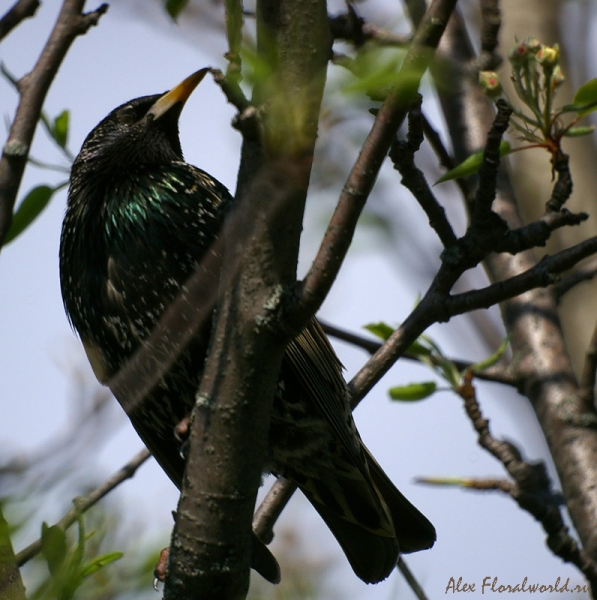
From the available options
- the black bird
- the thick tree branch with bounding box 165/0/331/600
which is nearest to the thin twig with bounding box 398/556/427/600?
the black bird

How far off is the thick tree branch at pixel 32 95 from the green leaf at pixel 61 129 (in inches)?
9.3

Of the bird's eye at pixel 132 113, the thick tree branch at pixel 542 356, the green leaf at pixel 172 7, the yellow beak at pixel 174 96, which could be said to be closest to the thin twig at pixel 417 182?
the thick tree branch at pixel 542 356

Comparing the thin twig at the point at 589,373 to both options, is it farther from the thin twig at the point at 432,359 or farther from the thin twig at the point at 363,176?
the thin twig at the point at 363,176

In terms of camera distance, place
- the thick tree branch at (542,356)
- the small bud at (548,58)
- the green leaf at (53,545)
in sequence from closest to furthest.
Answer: the green leaf at (53,545) → the small bud at (548,58) → the thick tree branch at (542,356)

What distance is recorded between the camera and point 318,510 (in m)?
3.36

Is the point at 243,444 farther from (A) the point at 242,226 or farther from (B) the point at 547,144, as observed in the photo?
(B) the point at 547,144

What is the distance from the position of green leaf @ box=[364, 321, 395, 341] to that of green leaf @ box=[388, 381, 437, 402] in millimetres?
193

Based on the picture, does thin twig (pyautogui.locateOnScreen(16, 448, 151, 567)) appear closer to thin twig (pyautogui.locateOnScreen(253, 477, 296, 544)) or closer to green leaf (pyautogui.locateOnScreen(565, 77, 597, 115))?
thin twig (pyautogui.locateOnScreen(253, 477, 296, 544))

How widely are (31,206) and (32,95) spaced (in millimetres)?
383

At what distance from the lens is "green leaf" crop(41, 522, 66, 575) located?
169cm

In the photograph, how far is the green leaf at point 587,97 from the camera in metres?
1.91

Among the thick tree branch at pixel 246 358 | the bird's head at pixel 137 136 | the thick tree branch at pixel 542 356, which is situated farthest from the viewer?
the bird's head at pixel 137 136

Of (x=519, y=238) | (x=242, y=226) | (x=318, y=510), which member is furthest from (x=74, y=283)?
(x=519, y=238)

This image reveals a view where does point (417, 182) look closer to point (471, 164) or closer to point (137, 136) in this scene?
point (471, 164)
